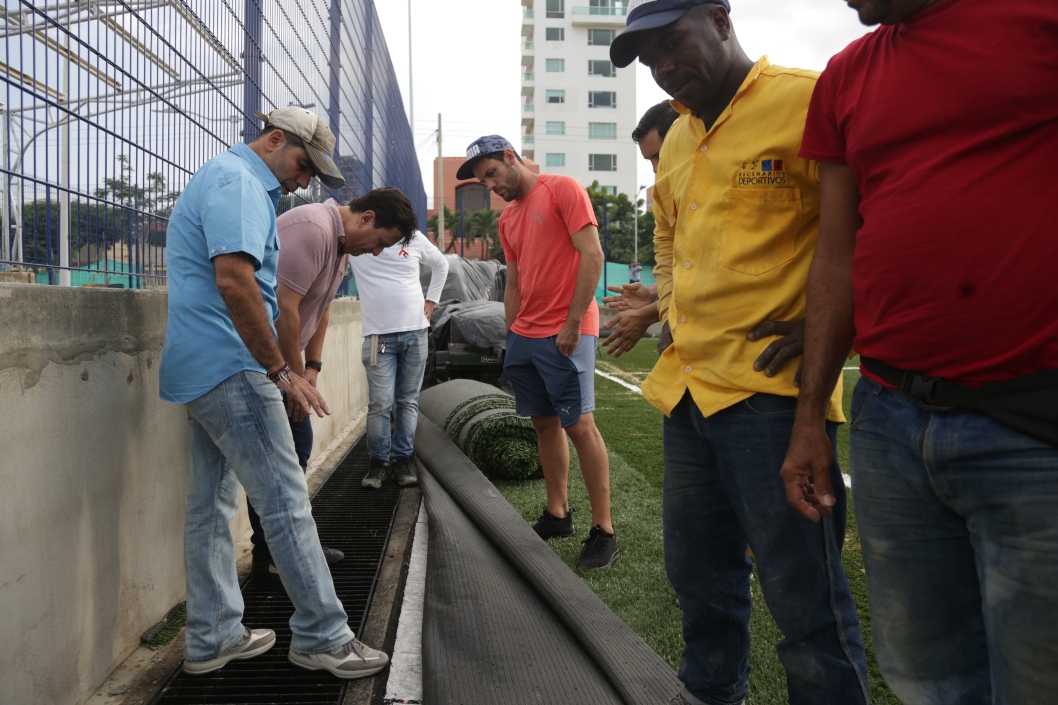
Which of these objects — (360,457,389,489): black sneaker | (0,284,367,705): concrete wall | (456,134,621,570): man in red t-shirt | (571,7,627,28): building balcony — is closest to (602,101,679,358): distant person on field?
(456,134,621,570): man in red t-shirt

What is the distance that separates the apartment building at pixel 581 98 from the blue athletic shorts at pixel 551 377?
64544 millimetres

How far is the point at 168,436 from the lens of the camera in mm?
3160

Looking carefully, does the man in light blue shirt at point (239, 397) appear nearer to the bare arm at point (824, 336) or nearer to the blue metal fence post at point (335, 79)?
the bare arm at point (824, 336)

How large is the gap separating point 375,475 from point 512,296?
6.12 feet

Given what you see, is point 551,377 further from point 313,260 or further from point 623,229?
point 623,229

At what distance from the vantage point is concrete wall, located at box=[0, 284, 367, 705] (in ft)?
7.02

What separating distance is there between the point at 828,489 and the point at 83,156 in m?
2.55

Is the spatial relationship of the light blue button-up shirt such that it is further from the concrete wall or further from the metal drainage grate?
the metal drainage grate

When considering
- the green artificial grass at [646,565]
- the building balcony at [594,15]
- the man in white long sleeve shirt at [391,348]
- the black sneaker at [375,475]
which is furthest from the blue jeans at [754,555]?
the building balcony at [594,15]

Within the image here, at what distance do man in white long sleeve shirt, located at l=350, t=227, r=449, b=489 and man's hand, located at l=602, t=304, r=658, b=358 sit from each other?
11.0 ft

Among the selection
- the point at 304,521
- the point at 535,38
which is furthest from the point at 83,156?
the point at 535,38

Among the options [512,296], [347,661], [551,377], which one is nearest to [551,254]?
[512,296]

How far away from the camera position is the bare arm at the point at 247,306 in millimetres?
2543

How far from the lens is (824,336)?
1.71 m
